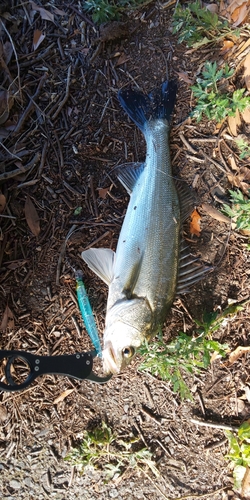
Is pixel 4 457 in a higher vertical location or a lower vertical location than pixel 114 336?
lower

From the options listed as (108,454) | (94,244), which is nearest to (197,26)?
(94,244)

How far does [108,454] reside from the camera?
355 cm

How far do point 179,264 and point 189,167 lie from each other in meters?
0.93

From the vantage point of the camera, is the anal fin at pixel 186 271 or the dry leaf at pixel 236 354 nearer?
the anal fin at pixel 186 271

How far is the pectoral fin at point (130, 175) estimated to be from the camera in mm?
3496

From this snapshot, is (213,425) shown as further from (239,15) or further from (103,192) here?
(239,15)

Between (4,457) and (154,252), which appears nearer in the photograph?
(154,252)

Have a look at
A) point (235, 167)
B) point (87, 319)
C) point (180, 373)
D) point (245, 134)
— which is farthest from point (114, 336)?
point (245, 134)

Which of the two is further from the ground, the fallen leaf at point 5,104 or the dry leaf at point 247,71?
the dry leaf at point 247,71

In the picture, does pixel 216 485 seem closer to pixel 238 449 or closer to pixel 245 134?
pixel 238 449

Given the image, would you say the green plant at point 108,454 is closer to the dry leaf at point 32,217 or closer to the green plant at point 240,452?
the green plant at point 240,452

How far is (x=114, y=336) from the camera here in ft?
10.2

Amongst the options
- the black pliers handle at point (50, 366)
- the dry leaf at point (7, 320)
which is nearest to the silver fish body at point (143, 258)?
the black pliers handle at point (50, 366)

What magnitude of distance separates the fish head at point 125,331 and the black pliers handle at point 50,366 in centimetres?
20
